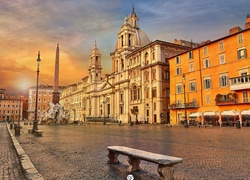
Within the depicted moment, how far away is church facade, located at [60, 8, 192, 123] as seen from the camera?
46.4m

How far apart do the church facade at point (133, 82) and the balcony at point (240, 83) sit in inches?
654

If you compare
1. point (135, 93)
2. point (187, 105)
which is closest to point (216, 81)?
point (187, 105)

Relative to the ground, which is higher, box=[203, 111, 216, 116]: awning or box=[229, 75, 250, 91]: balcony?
box=[229, 75, 250, 91]: balcony

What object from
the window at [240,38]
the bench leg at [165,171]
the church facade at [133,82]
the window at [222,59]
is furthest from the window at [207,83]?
the bench leg at [165,171]

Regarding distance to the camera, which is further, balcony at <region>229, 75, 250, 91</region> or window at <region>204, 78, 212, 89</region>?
window at <region>204, 78, 212, 89</region>

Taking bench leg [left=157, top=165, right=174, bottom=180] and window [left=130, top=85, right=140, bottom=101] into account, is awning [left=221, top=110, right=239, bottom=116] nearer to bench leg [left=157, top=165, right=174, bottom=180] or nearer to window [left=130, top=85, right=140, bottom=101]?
window [left=130, top=85, right=140, bottom=101]

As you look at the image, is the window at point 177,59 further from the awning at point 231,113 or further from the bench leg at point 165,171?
the bench leg at point 165,171

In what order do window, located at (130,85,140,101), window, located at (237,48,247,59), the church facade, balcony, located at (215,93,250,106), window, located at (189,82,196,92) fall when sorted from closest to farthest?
balcony, located at (215,93,250,106) < window, located at (237,48,247,59) < window, located at (189,82,196,92) < the church facade < window, located at (130,85,140,101)

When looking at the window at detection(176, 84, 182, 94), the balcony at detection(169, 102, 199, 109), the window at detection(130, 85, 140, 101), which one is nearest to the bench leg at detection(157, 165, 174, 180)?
the balcony at detection(169, 102, 199, 109)

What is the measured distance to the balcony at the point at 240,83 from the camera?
28578 mm

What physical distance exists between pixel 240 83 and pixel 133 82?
28891 millimetres

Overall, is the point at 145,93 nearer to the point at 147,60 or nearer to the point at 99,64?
the point at 147,60

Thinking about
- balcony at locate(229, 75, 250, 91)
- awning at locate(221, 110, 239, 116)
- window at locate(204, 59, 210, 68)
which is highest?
window at locate(204, 59, 210, 68)

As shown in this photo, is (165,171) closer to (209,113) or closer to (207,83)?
(209,113)
